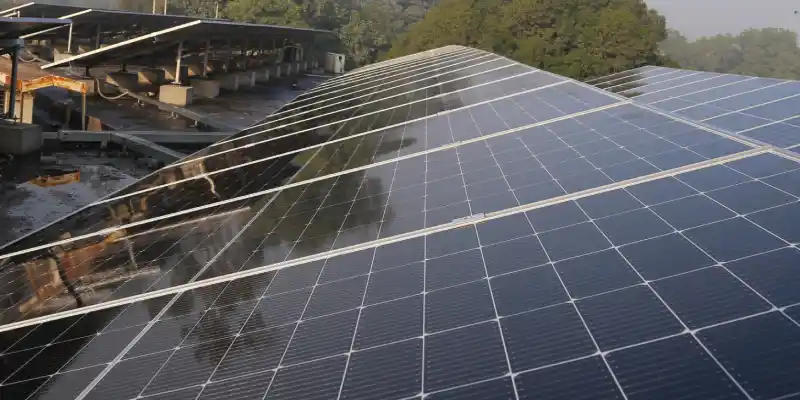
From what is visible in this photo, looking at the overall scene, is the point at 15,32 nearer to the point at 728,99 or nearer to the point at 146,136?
the point at 146,136

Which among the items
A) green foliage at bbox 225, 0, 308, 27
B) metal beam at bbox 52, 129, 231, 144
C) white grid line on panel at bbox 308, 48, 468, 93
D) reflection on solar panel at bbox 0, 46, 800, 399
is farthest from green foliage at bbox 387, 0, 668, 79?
reflection on solar panel at bbox 0, 46, 800, 399

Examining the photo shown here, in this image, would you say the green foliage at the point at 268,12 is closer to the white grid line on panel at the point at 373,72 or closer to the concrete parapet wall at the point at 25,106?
the white grid line on panel at the point at 373,72

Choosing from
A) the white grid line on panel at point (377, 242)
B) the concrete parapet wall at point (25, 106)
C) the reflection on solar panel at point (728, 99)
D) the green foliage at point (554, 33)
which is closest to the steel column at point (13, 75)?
the concrete parapet wall at point (25, 106)

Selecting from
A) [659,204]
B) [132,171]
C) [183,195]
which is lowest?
[132,171]

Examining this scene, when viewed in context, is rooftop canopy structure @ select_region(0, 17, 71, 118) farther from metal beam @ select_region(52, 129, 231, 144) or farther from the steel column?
metal beam @ select_region(52, 129, 231, 144)

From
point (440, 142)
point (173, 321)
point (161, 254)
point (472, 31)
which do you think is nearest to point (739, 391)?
point (173, 321)

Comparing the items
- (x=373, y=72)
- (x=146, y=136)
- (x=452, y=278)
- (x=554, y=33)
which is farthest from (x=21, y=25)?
(x=554, y=33)

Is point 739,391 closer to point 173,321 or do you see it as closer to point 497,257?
point 497,257
